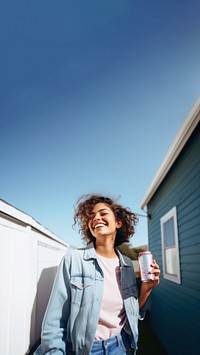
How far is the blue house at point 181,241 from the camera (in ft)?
12.8

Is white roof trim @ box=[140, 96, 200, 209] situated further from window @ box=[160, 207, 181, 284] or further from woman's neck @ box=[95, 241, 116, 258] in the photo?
woman's neck @ box=[95, 241, 116, 258]

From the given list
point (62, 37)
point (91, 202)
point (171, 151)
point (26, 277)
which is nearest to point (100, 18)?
point (62, 37)

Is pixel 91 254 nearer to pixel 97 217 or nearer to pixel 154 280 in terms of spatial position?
pixel 97 217

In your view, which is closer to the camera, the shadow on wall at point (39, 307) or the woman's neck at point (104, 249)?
the woman's neck at point (104, 249)

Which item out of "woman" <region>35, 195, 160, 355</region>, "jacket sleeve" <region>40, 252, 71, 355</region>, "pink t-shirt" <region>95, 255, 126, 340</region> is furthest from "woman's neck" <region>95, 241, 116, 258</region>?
"jacket sleeve" <region>40, 252, 71, 355</region>

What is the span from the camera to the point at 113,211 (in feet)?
7.40

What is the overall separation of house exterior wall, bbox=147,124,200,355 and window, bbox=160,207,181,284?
146mm

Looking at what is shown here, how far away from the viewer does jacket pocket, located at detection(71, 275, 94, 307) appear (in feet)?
5.78

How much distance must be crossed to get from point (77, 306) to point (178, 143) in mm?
3275

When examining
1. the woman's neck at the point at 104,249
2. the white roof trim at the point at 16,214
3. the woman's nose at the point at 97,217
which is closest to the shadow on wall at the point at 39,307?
the white roof trim at the point at 16,214

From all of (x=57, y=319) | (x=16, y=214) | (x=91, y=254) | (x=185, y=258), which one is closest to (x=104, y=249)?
(x=91, y=254)

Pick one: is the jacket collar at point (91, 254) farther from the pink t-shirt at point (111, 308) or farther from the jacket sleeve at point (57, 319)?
the jacket sleeve at point (57, 319)

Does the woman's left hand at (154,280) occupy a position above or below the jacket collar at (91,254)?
below

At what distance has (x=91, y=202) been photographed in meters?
2.31
